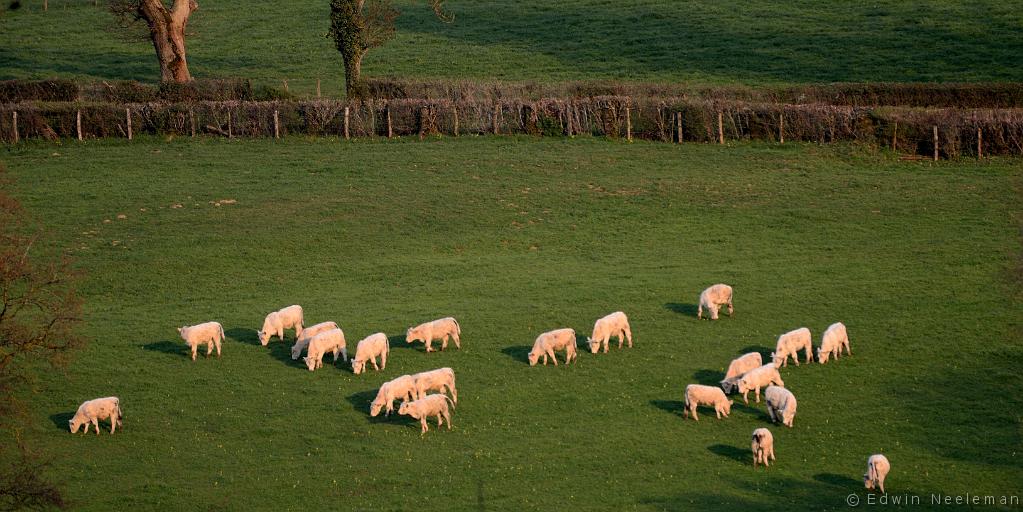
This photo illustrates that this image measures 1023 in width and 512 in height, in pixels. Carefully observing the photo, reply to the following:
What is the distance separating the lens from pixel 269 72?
3004 inches

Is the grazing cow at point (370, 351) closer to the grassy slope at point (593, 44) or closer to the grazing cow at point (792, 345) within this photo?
the grazing cow at point (792, 345)

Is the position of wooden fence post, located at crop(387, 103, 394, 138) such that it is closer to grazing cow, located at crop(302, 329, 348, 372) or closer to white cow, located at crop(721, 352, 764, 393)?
grazing cow, located at crop(302, 329, 348, 372)

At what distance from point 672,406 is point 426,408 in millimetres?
5911

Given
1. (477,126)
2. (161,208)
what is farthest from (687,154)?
(161,208)

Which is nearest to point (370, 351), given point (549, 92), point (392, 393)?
point (392, 393)

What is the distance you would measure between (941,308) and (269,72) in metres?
52.2

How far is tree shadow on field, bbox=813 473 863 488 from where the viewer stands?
2397cm

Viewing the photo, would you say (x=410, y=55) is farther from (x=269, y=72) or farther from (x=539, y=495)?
(x=539, y=495)

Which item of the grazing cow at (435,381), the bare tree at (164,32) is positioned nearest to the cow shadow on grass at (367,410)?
the grazing cow at (435,381)

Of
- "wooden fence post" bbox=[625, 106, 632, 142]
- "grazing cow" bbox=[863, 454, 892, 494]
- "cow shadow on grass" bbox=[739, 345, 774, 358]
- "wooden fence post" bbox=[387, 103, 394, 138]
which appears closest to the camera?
"grazing cow" bbox=[863, 454, 892, 494]

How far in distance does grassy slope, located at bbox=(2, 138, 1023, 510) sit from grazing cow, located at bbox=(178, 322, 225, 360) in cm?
65

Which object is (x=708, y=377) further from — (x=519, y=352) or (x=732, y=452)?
(x=519, y=352)

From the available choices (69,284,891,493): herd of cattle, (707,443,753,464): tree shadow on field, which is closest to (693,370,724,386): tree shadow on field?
(69,284,891,493): herd of cattle

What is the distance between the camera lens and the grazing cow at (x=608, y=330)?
31328 millimetres
